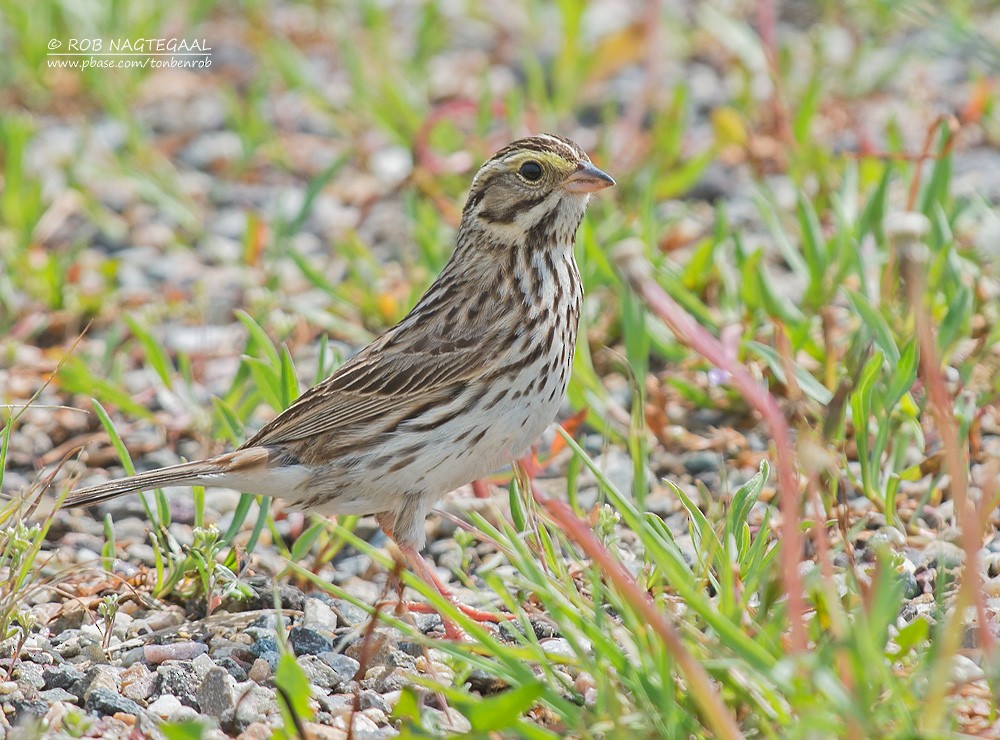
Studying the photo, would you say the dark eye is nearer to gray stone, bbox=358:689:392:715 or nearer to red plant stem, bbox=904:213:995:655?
gray stone, bbox=358:689:392:715

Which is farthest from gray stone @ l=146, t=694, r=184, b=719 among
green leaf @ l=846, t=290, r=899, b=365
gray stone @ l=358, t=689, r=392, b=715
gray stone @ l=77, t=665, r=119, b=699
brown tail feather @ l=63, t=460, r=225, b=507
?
green leaf @ l=846, t=290, r=899, b=365

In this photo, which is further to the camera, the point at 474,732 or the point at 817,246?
the point at 817,246

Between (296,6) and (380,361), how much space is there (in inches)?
201

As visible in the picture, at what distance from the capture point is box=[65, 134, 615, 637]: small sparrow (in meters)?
4.58

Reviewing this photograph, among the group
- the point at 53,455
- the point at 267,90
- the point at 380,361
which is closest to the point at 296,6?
the point at 267,90

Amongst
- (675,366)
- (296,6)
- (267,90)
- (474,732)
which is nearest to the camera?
(474,732)

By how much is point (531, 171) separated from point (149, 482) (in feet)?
5.30

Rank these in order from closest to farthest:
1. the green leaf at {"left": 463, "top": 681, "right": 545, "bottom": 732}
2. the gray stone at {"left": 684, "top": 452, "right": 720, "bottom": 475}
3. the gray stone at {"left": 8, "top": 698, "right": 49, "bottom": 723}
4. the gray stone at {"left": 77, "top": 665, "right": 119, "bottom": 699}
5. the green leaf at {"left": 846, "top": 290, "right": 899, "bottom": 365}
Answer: the green leaf at {"left": 463, "top": 681, "right": 545, "bottom": 732}, the gray stone at {"left": 8, "top": 698, "right": 49, "bottom": 723}, the gray stone at {"left": 77, "top": 665, "right": 119, "bottom": 699}, the green leaf at {"left": 846, "top": 290, "right": 899, "bottom": 365}, the gray stone at {"left": 684, "top": 452, "right": 720, "bottom": 475}

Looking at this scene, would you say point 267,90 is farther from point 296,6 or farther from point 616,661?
point 616,661

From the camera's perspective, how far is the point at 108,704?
12.6ft

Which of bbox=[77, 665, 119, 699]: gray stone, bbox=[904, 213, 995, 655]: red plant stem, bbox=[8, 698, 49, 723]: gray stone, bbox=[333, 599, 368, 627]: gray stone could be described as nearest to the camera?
bbox=[904, 213, 995, 655]: red plant stem

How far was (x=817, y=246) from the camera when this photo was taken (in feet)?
19.6

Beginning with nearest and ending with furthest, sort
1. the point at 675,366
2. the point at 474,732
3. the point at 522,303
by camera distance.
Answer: the point at 474,732, the point at 522,303, the point at 675,366

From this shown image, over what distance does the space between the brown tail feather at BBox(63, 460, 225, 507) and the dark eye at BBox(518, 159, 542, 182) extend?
4.59 ft
